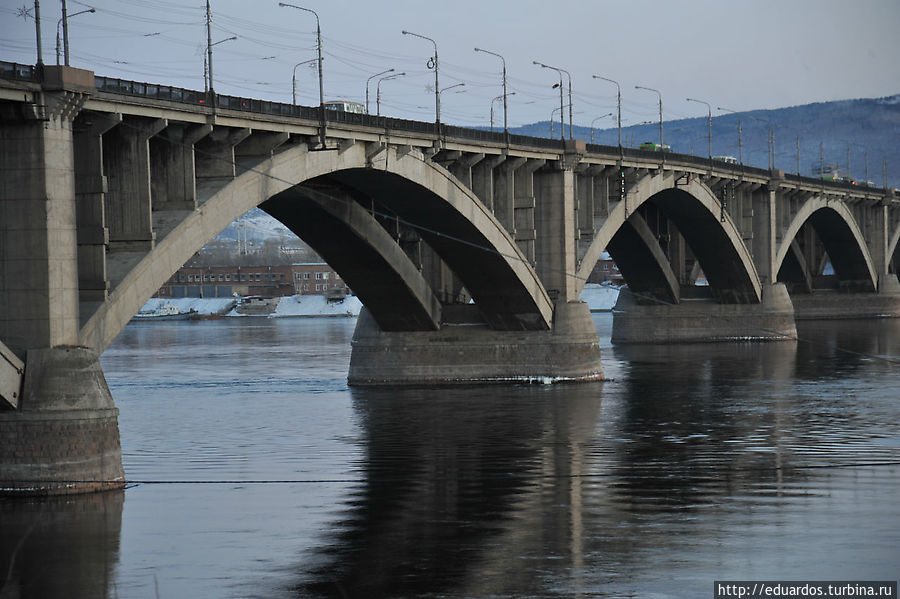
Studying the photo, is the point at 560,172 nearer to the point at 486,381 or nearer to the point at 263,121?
the point at 486,381

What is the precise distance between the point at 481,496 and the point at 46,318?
36.4ft

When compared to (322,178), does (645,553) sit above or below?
below

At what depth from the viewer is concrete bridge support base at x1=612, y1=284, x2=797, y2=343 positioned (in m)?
92.9

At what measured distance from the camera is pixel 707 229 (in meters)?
87.9

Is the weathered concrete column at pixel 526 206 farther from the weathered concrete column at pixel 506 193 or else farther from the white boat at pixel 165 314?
the white boat at pixel 165 314

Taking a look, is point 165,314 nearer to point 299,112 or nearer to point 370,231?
point 370,231

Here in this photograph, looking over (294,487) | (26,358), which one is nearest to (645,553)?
(294,487)

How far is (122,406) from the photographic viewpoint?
181 ft

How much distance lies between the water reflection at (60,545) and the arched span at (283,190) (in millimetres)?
4620

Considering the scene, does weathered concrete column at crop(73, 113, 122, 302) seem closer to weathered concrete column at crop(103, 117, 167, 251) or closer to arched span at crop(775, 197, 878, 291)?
weathered concrete column at crop(103, 117, 167, 251)

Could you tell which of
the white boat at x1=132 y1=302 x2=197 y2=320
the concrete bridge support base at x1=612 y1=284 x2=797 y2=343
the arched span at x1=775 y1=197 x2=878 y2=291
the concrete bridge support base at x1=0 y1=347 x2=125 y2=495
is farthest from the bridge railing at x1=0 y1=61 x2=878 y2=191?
the white boat at x1=132 y1=302 x2=197 y2=320

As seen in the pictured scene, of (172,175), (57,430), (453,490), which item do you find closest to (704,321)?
(172,175)

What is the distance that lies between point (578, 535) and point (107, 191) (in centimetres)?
1572

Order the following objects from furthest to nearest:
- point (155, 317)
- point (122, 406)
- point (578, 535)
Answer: point (155, 317) < point (122, 406) < point (578, 535)
